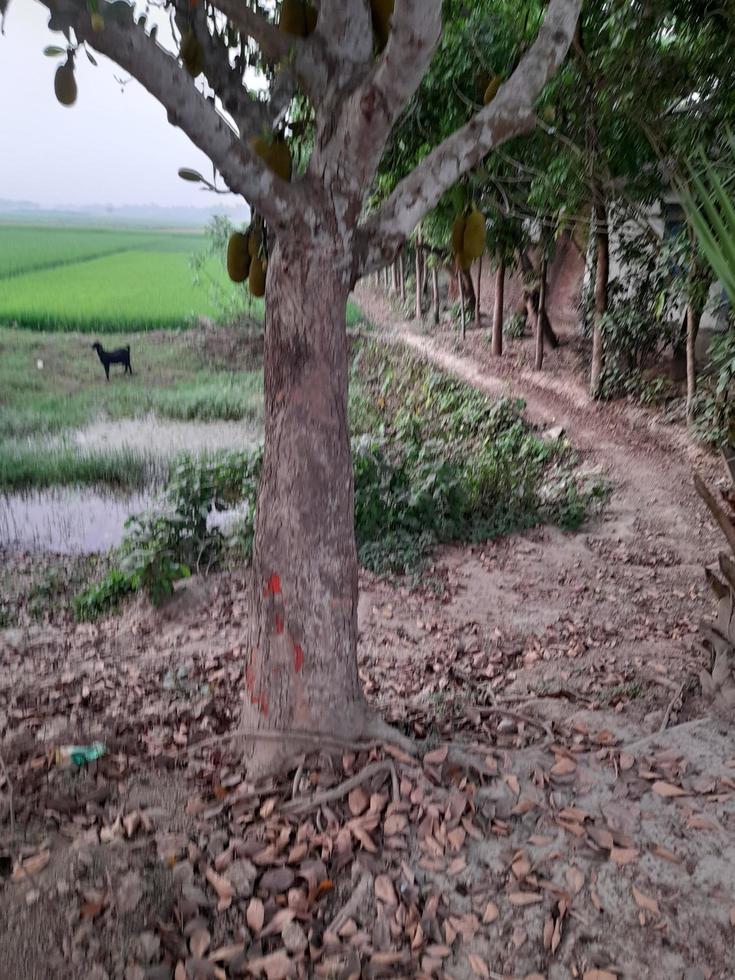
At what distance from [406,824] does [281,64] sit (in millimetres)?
2142

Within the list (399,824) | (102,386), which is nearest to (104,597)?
(102,386)

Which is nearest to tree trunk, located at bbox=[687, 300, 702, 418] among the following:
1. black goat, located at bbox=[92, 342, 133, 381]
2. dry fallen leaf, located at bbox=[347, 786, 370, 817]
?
black goat, located at bbox=[92, 342, 133, 381]

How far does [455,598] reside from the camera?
424 cm

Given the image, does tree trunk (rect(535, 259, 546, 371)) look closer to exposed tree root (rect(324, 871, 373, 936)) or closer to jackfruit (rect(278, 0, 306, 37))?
jackfruit (rect(278, 0, 306, 37))

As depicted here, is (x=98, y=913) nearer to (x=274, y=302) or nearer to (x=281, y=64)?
(x=274, y=302)

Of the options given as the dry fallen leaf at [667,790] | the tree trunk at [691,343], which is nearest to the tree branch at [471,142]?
the dry fallen leaf at [667,790]

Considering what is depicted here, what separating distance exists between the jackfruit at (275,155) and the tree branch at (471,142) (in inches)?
10.4

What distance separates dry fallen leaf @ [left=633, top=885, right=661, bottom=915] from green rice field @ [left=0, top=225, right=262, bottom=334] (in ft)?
20.1

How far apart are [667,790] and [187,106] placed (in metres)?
2.26

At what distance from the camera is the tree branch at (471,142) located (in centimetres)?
202

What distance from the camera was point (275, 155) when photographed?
189 cm

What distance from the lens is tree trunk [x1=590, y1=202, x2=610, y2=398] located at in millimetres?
7357

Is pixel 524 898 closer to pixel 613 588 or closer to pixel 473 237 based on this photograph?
pixel 473 237

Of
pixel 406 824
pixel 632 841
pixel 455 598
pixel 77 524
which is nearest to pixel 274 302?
pixel 406 824
